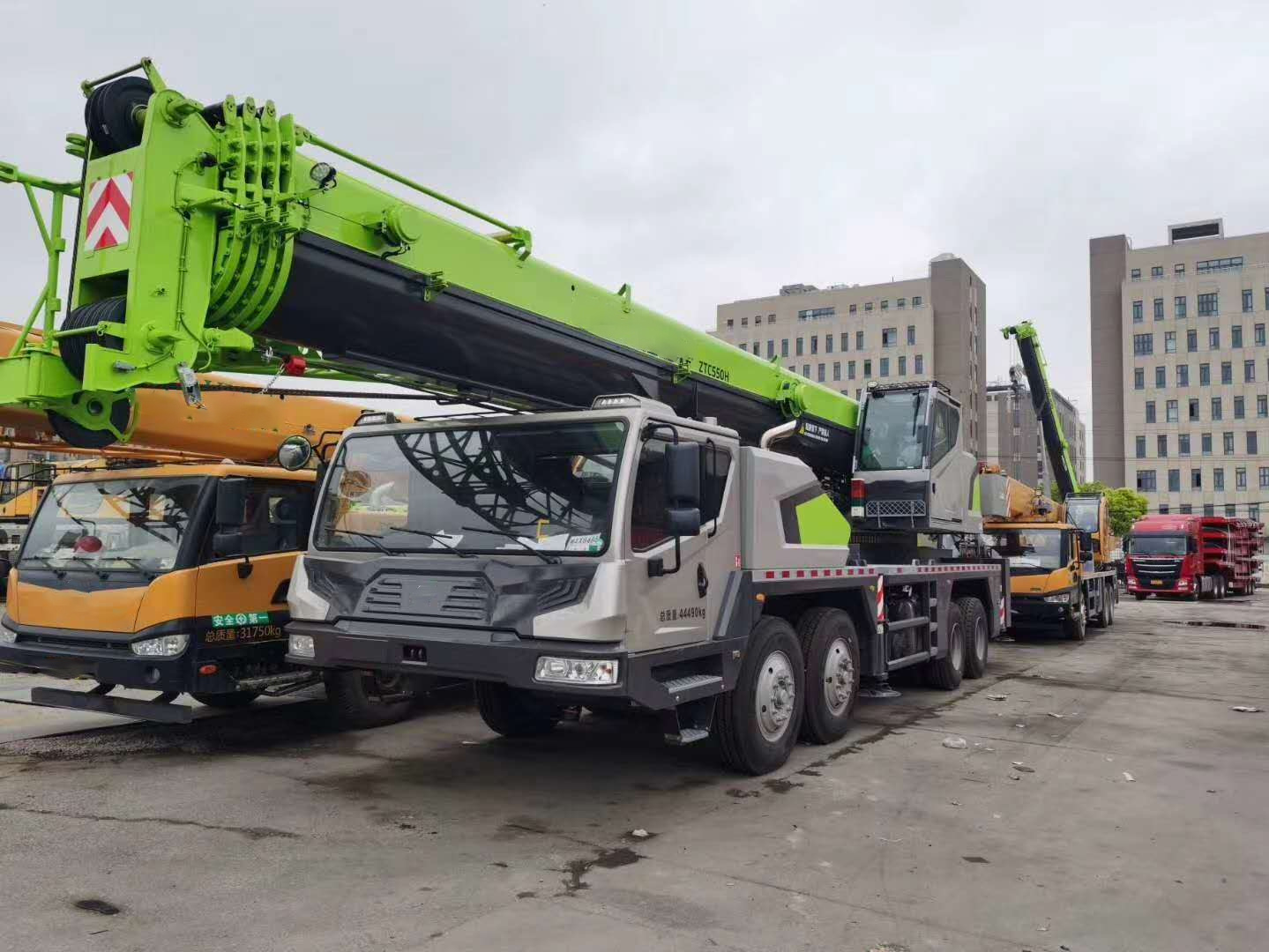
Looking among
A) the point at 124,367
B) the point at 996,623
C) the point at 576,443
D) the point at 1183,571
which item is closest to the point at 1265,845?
the point at 576,443

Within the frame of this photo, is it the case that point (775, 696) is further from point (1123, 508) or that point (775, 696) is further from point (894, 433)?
point (1123, 508)

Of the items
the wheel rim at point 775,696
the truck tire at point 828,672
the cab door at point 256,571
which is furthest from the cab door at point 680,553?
the cab door at point 256,571

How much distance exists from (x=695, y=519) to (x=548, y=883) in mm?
1996

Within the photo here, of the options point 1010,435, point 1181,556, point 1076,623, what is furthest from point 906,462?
point 1010,435

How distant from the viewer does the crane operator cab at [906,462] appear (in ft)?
33.1

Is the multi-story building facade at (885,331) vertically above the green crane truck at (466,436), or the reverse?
the multi-story building facade at (885,331)

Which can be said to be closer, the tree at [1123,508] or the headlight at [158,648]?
the headlight at [158,648]

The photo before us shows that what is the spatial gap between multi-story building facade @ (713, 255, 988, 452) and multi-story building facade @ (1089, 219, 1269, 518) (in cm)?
1163

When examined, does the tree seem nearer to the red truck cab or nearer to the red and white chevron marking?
the red truck cab

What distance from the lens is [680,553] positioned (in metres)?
5.54

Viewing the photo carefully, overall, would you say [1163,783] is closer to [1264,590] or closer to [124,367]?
[124,367]

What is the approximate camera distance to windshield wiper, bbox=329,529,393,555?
578cm

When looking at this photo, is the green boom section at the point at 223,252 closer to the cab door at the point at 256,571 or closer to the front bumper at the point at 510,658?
the front bumper at the point at 510,658

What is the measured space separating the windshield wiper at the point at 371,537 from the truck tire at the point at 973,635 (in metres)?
7.51
